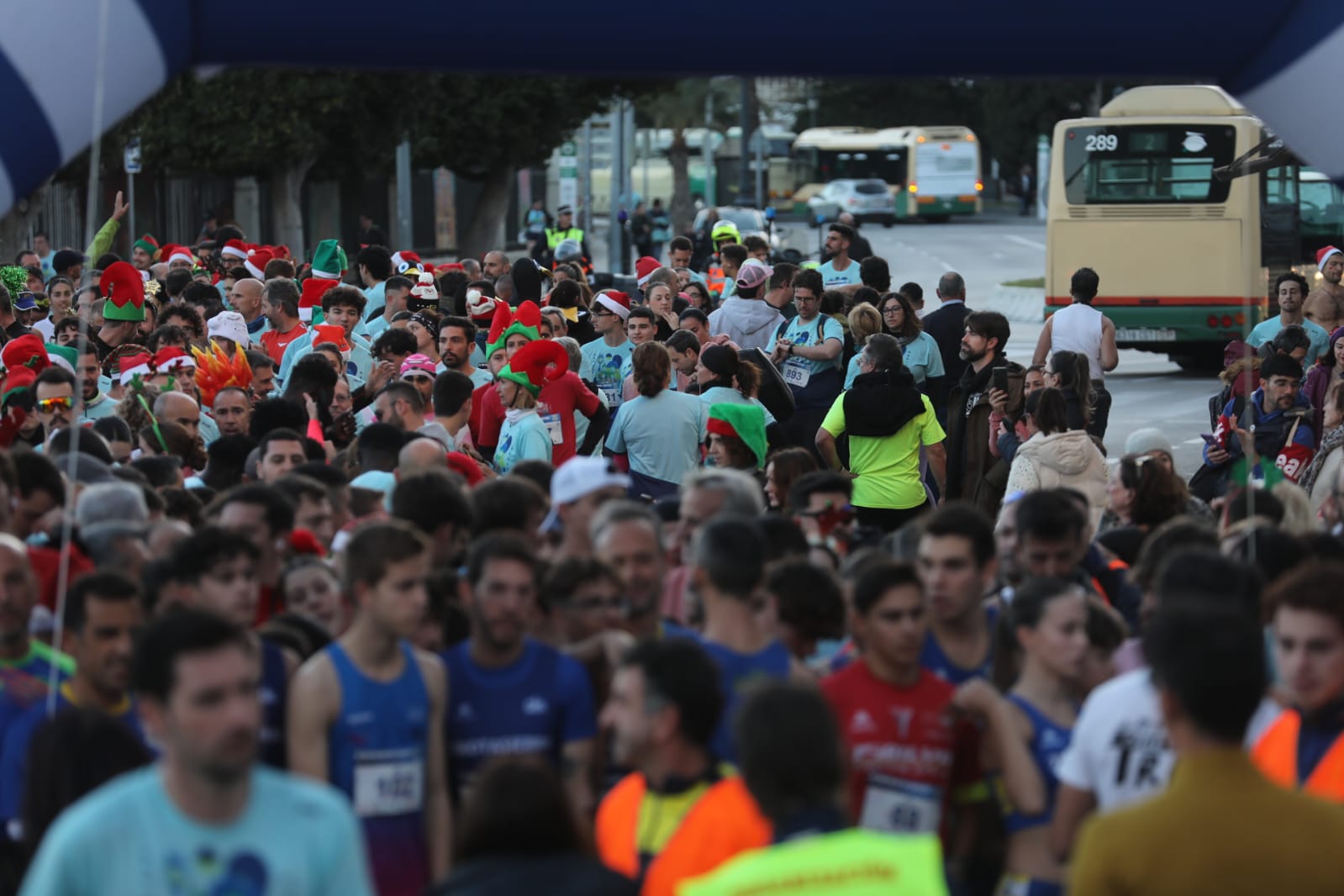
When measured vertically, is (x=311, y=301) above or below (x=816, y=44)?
below

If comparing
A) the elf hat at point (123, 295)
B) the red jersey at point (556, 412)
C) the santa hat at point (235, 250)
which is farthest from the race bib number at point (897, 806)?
the santa hat at point (235, 250)

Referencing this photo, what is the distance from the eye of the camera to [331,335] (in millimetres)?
11820

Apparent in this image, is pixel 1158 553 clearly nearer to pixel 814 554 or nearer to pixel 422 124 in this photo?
pixel 814 554

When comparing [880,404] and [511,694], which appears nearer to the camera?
[511,694]

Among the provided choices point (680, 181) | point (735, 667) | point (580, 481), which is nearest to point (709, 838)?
point (735, 667)

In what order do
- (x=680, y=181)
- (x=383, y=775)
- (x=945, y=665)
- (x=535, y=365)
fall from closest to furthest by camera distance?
(x=383, y=775), (x=945, y=665), (x=535, y=365), (x=680, y=181)

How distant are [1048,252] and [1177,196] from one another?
161cm

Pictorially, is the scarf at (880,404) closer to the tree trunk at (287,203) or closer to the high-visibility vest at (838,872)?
the high-visibility vest at (838,872)

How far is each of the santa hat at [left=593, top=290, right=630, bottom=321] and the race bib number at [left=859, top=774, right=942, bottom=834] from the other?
7.74 metres

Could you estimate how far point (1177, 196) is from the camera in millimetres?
23641

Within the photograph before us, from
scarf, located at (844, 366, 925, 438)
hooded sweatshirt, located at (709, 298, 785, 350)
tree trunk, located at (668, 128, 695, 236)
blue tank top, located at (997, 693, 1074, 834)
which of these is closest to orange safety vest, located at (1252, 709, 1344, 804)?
blue tank top, located at (997, 693, 1074, 834)

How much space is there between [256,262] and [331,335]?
6.02 metres

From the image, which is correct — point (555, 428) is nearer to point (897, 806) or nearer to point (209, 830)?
point (897, 806)

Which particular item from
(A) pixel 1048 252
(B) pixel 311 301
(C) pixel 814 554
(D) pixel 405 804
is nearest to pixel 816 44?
(C) pixel 814 554
